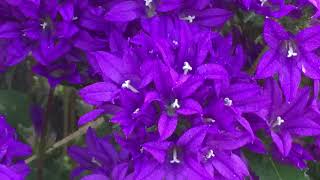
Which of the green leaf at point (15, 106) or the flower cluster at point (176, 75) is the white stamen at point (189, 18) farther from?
the green leaf at point (15, 106)

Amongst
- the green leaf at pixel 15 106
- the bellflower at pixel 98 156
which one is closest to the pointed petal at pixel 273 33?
the bellflower at pixel 98 156

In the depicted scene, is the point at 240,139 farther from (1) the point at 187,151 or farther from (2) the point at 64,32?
(2) the point at 64,32

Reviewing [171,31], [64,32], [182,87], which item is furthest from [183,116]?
[64,32]

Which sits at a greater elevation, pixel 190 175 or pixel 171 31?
pixel 171 31

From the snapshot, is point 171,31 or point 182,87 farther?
point 171,31

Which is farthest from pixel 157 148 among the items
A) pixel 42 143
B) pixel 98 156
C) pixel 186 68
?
pixel 42 143

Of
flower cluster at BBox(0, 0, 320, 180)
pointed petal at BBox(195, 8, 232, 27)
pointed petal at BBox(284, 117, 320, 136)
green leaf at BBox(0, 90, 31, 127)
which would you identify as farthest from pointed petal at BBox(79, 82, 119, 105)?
green leaf at BBox(0, 90, 31, 127)
